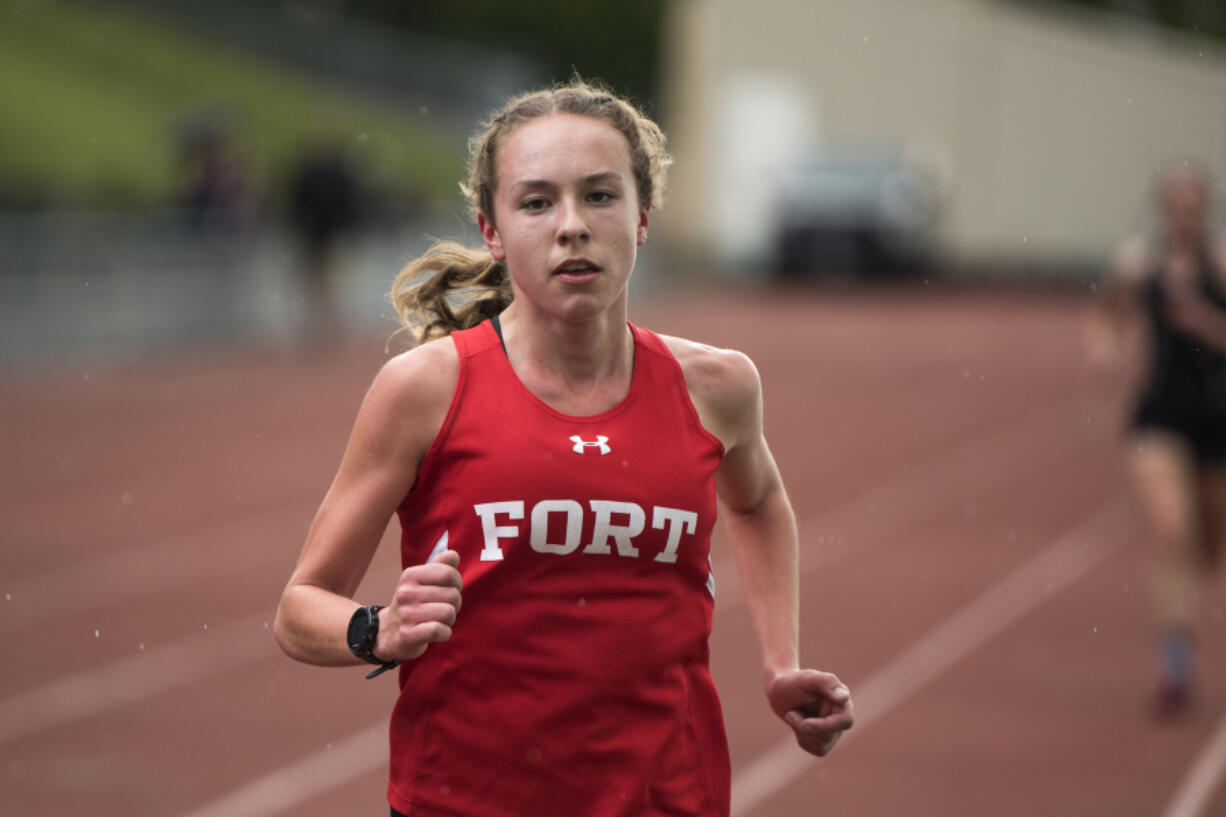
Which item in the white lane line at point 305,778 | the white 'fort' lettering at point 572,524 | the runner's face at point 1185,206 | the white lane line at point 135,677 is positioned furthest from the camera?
the white lane line at point 135,677

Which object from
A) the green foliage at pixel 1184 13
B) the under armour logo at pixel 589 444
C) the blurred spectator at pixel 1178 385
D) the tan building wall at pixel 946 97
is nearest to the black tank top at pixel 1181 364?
the blurred spectator at pixel 1178 385

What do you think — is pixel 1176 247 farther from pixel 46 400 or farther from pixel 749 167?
pixel 749 167

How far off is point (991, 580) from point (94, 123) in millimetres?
22053

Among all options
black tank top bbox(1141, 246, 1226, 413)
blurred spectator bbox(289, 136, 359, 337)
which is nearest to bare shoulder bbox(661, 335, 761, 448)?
black tank top bbox(1141, 246, 1226, 413)

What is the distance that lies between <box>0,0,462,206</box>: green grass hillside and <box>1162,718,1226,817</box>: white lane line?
17923 mm

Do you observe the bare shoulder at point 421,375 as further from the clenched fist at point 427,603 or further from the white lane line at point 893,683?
the white lane line at point 893,683

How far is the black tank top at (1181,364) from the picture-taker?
22.1ft

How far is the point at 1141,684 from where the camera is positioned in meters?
7.50

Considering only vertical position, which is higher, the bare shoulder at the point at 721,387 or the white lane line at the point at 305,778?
the bare shoulder at the point at 721,387

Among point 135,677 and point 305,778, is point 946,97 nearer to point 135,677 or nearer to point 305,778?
point 135,677

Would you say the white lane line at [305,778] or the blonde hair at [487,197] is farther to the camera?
the white lane line at [305,778]

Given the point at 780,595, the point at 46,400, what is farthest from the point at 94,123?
the point at 780,595

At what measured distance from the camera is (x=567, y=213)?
2.37 meters

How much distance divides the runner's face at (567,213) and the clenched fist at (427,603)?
18.0 inches
